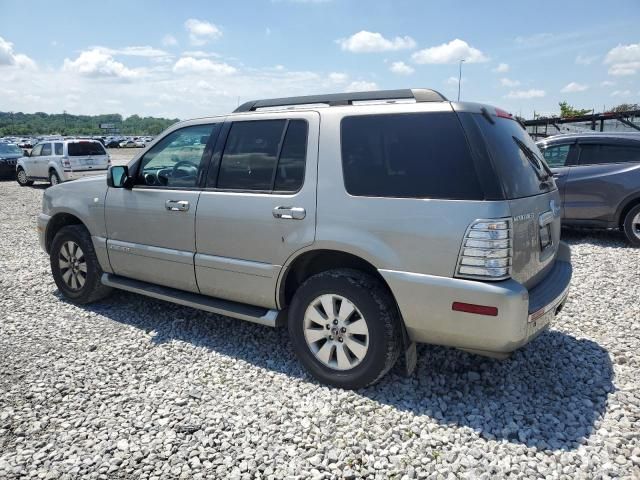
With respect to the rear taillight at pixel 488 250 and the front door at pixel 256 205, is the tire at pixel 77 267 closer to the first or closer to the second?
the front door at pixel 256 205

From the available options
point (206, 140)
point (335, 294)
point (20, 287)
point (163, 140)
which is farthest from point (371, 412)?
point (20, 287)

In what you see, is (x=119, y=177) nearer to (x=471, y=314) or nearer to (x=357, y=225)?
(x=357, y=225)

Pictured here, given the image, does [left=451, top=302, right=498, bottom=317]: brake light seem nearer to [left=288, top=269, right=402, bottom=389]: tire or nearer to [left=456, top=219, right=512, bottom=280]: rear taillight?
[left=456, top=219, right=512, bottom=280]: rear taillight

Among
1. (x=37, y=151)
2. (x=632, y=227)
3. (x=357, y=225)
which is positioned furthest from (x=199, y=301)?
(x=37, y=151)

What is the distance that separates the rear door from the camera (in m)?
7.41

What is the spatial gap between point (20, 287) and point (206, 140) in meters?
3.40

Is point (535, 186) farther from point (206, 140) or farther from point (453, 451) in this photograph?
point (206, 140)

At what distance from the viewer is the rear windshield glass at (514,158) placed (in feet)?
9.49

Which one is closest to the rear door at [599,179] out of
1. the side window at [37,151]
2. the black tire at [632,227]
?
the black tire at [632,227]

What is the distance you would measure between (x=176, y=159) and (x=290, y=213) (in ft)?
4.83

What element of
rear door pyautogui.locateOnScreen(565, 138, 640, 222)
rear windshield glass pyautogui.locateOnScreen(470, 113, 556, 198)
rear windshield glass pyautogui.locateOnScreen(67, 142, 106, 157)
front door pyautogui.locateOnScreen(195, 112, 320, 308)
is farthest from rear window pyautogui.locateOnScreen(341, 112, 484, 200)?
rear windshield glass pyautogui.locateOnScreen(67, 142, 106, 157)

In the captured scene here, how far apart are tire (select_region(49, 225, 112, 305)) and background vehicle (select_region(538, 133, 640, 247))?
22.1 feet

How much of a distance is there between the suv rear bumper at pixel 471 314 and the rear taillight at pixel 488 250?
0.07 meters

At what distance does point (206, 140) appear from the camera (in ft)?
13.2
